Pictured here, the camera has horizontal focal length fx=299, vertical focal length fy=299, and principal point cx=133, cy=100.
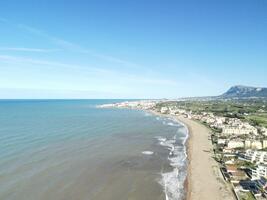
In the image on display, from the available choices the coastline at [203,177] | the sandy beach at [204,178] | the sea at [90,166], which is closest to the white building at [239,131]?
the sea at [90,166]

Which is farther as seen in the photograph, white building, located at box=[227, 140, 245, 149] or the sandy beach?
white building, located at box=[227, 140, 245, 149]

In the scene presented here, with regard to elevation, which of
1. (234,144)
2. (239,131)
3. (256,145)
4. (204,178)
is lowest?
(204,178)

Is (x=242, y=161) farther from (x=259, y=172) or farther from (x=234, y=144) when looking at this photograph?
(x=234, y=144)

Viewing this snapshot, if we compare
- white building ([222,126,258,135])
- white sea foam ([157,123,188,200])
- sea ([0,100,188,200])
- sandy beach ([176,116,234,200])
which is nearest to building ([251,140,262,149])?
sandy beach ([176,116,234,200])

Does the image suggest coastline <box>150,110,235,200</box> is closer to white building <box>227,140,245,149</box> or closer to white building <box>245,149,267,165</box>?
white building <box>227,140,245,149</box>

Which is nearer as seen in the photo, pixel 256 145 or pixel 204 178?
pixel 204 178

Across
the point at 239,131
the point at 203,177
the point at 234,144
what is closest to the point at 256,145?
the point at 234,144

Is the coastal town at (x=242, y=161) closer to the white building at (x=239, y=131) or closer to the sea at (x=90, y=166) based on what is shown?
the white building at (x=239, y=131)

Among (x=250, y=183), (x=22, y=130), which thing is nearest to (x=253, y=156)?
(x=250, y=183)

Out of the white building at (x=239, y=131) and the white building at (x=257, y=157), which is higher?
the white building at (x=239, y=131)
